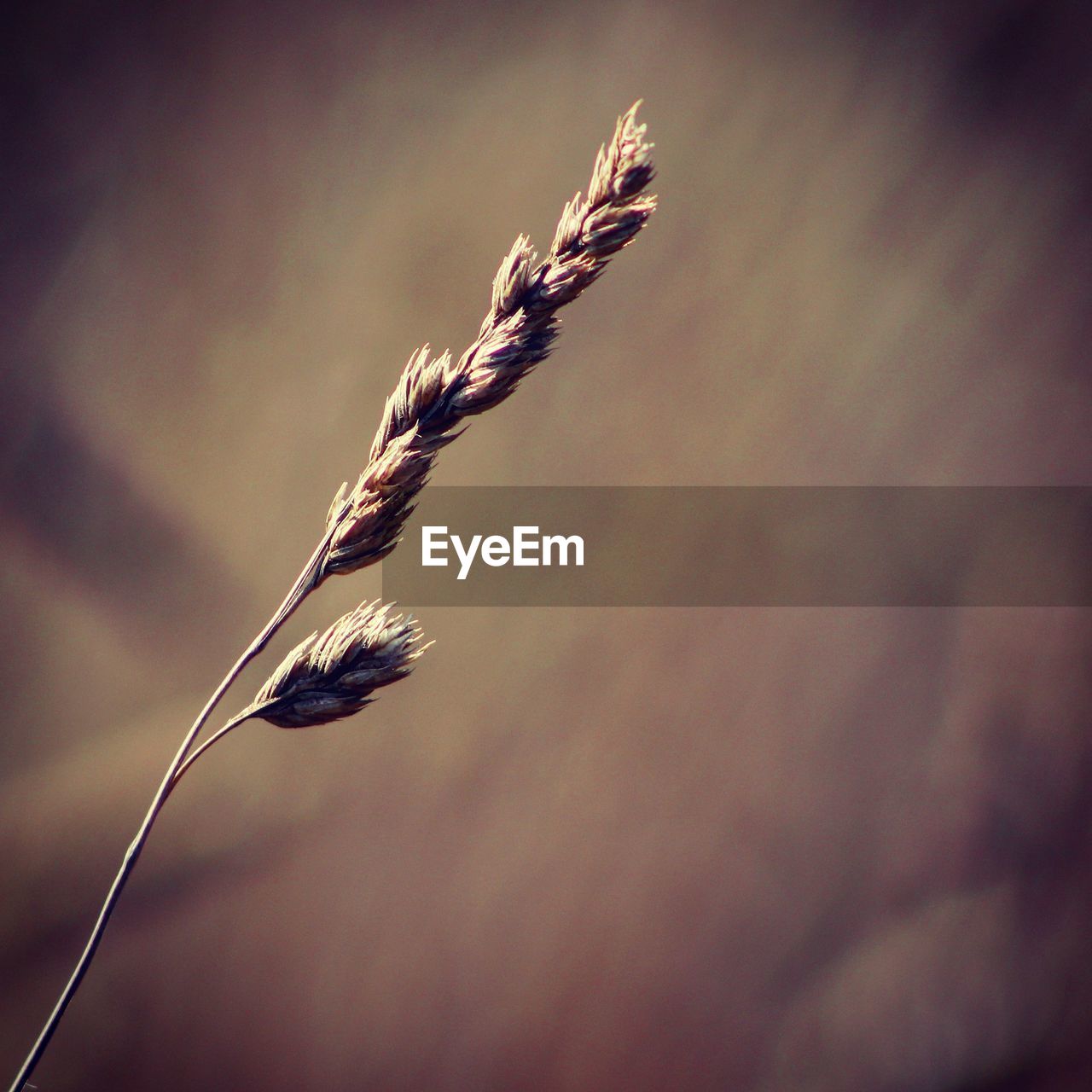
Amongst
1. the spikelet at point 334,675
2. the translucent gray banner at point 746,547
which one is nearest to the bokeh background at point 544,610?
the translucent gray banner at point 746,547

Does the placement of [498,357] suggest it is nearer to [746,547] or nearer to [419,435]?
[419,435]

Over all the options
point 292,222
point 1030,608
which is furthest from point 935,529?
point 292,222

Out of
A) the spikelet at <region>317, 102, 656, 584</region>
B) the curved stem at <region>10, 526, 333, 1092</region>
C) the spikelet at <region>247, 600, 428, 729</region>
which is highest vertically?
the spikelet at <region>317, 102, 656, 584</region>

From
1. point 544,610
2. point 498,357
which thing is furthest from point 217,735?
point 544,610

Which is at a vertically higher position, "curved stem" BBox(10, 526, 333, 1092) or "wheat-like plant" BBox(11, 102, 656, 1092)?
"wheat-like plant" BBox(11, 102, 656, 1092)

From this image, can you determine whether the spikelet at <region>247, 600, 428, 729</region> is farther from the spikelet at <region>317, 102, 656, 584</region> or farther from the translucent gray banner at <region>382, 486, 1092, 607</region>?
the translucent gray banner at <region>382, 486, 1092, 607</region>

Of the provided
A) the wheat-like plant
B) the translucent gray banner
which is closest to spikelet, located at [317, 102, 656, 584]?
the wheat-like plant
